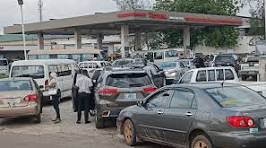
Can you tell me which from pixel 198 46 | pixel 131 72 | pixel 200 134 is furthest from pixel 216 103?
pixel 198 46

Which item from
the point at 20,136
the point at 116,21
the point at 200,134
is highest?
the point at 116,21

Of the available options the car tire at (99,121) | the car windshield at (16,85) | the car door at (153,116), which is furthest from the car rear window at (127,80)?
the car windshield at (16,85)

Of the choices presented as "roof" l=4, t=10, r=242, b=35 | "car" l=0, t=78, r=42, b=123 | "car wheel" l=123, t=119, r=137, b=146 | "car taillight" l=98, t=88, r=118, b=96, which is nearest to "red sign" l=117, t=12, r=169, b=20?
"roof" l=4, t=10, r=242, b=35

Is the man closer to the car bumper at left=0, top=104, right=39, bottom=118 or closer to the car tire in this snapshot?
the car tire

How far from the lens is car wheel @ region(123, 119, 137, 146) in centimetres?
1187

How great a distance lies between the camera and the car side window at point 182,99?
393 inches

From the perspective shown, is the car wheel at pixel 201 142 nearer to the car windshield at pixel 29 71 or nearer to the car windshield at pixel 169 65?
the car windshield at pixel 29 71

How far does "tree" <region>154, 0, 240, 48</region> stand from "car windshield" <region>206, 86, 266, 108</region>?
6014cm

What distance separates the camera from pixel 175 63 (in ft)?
105

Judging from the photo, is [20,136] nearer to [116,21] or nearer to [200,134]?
[200,134]

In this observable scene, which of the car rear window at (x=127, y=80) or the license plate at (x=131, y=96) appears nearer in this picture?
the license plate at (x=131, y=96)

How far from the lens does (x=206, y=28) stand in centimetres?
7106

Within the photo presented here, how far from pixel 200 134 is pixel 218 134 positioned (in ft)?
1.90

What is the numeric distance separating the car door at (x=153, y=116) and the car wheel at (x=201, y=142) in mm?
1126
